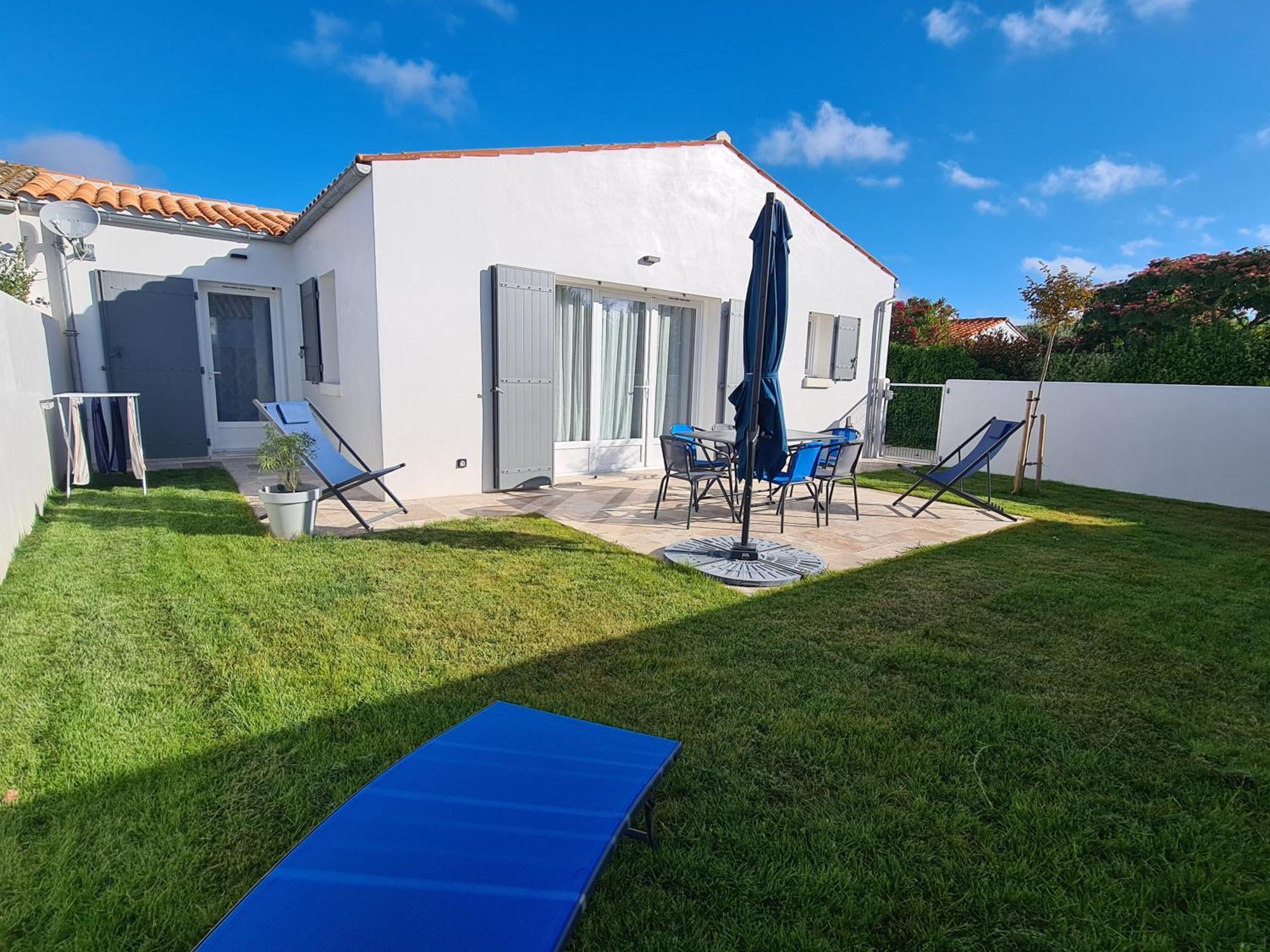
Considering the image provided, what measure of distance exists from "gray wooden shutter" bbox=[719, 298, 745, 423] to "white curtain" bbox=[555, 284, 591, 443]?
77.8 inches

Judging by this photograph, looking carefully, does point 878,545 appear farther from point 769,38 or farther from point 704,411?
point 769,38

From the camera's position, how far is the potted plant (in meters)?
4.66

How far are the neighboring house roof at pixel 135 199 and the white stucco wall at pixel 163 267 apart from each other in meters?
0.22

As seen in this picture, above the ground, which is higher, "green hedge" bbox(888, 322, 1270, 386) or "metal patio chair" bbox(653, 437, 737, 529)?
"green hedge" bbox(888, 322, 1270, 386)

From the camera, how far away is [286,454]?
4711mm

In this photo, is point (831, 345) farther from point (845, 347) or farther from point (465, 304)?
point (465, 304)

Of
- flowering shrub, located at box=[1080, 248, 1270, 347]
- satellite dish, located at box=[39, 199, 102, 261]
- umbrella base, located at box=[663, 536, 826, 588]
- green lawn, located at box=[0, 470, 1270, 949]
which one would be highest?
flowering shrub, located at box=[1080, 248, 1270, 347]

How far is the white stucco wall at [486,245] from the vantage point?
19.5 ft

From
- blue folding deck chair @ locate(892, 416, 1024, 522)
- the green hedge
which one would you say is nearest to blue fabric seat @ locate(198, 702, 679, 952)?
blue folding deck chair @ locate(892, 416, 1024, 522)

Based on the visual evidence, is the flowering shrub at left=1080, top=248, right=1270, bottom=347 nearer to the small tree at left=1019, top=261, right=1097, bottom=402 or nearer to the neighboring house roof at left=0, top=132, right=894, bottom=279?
the small tree at left=1019, top=261, right=1097, bottom=402

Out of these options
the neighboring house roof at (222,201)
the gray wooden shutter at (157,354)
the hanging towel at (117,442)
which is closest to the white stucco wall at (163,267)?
the gray wooden shutter at (157,354)

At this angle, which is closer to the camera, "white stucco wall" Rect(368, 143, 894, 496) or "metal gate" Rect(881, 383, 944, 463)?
"white stucco wall" Rect(368, 143, 894, 496)

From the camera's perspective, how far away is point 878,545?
5207 mm

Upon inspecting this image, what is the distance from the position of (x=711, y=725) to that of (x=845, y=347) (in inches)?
341
